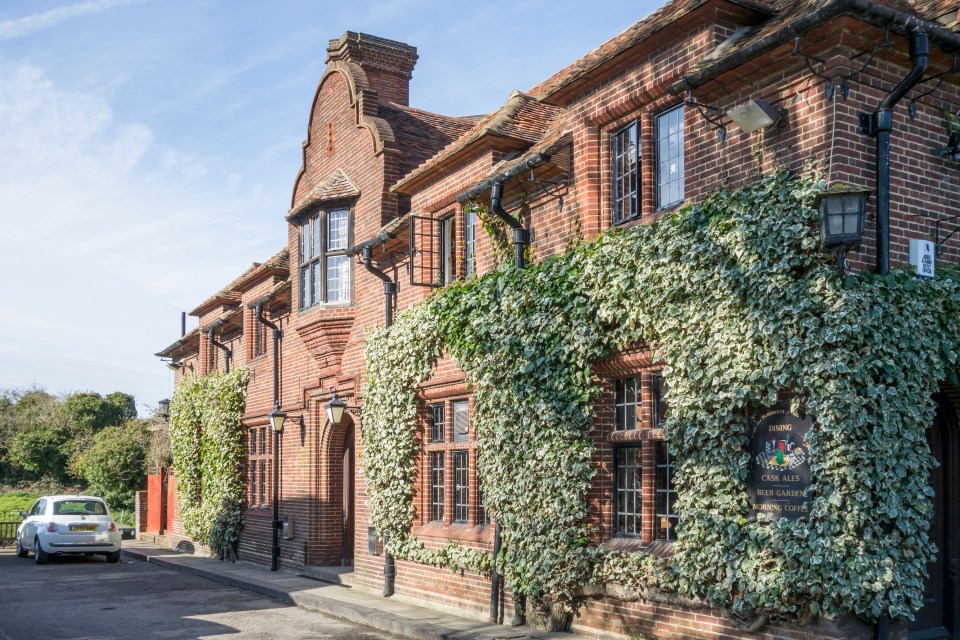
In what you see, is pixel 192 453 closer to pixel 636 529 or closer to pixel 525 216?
pixel 525 216

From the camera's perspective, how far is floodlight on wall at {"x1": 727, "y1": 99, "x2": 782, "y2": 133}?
888cm

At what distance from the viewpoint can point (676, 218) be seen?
9.84m

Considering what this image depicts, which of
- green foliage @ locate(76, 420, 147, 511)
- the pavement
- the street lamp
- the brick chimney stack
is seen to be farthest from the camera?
green foliage @ locate(76, 420, 147, 511)

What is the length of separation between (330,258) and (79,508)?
10529 millimetres

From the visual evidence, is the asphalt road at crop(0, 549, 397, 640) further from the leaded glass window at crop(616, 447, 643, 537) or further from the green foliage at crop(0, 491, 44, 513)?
the green foliage at crop(0, 491, 44, 513)

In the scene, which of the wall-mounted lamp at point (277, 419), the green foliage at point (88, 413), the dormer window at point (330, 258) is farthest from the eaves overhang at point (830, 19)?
the green foliage at point (88, 413)

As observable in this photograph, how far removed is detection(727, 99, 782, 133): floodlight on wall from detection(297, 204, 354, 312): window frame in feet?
33.6

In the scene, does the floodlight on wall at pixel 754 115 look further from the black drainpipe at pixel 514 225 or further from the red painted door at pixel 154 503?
the red painted door at pixel 154 503

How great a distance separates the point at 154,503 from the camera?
105 feet

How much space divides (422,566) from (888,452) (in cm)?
851

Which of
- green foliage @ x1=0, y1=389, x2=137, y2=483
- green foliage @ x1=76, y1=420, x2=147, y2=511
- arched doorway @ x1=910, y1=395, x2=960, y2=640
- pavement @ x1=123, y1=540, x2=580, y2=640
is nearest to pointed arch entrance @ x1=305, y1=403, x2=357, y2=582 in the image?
pavement @ x1=123, y1=540, x2=580, y2=640

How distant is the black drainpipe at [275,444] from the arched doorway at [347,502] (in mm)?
1824

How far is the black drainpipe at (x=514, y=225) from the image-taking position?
12.5 metres

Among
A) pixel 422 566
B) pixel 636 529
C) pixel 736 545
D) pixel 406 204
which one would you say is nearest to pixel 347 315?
pixel 406 204
